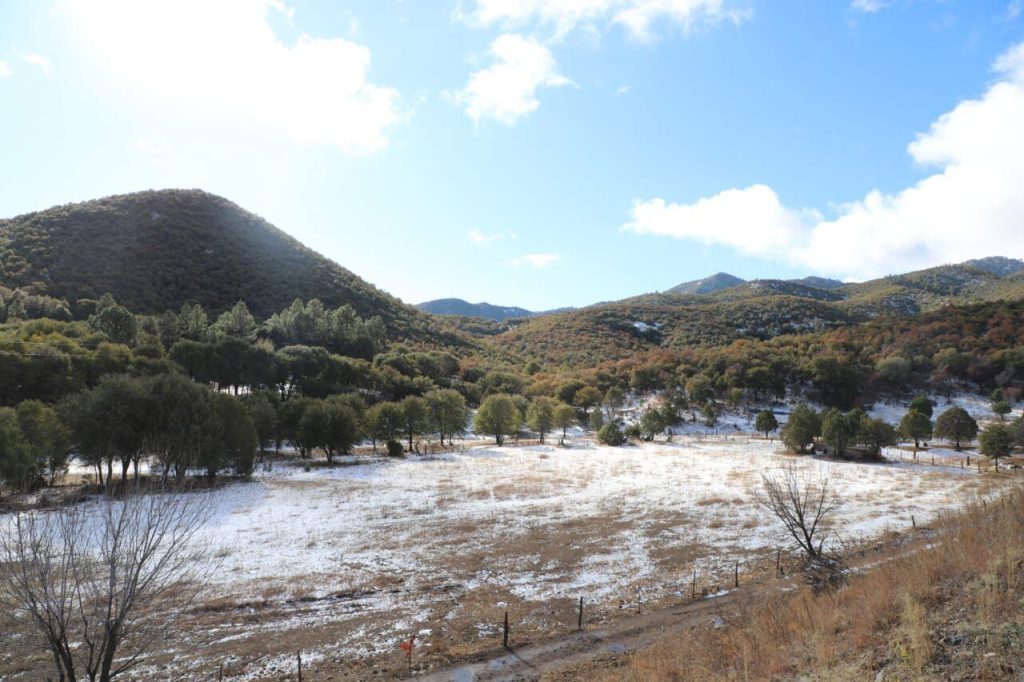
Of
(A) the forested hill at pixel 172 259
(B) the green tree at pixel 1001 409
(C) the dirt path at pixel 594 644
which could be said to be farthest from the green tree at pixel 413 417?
(B) the green tree at pixel 1001 409

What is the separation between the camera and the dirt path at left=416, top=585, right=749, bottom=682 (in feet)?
49.1

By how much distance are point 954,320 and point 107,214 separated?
244810 mm

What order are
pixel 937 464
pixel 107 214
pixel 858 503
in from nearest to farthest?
1. pixel 858 503
2. pixel 937 464
3. pixel 107 214

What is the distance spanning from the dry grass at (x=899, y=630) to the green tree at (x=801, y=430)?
6024cm

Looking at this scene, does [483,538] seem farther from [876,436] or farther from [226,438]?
[876,436]

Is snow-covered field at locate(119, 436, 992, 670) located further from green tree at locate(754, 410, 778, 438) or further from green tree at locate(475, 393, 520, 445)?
green tree at locate(754, 410, 778, 438)

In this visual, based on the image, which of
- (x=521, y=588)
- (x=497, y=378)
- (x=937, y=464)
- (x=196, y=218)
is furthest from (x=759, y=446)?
(x=196, y=218)

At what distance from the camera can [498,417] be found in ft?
271

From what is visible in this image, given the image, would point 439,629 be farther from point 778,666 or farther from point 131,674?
point 778,666

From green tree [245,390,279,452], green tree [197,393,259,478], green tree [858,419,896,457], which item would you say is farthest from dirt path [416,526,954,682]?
green tree [858,419,896,457]

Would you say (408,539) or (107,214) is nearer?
(408,539)

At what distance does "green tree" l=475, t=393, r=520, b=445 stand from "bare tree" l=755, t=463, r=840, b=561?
42.5 metres

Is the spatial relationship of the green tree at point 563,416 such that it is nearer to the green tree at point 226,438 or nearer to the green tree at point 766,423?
the green tree at point 766,423

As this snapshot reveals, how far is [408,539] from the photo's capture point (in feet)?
97.7
